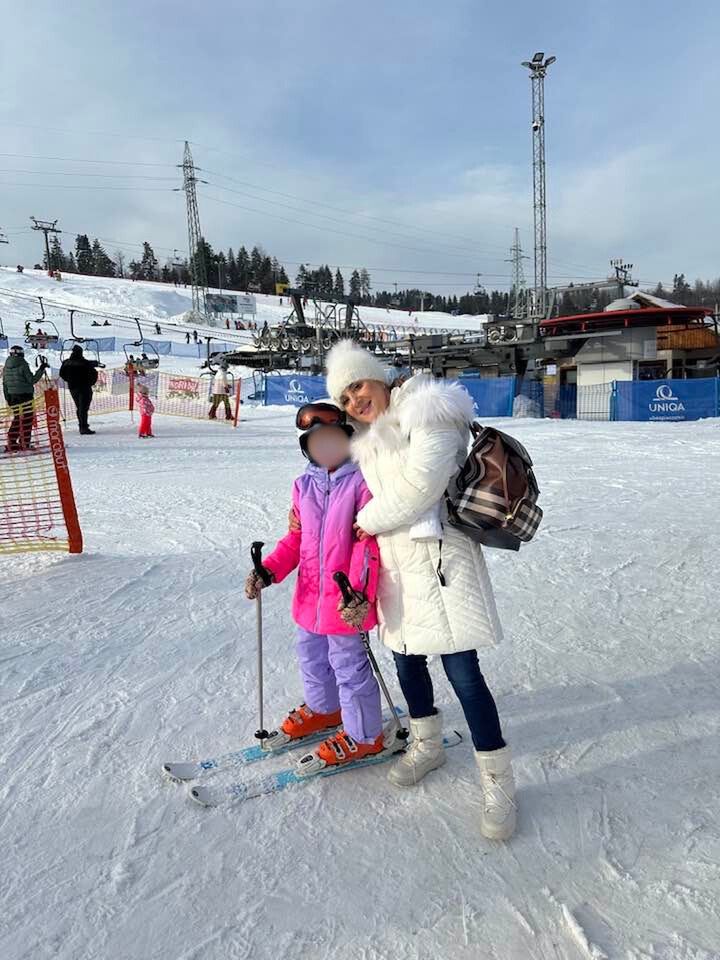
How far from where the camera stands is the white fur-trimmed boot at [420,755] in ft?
7.59

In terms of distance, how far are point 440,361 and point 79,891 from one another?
2479 cm

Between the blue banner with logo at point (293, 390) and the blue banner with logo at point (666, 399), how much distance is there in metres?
10.1

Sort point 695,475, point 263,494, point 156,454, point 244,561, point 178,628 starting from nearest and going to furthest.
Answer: point 178,628
point 244,561
point 263,494
point 695,475
point 156,454

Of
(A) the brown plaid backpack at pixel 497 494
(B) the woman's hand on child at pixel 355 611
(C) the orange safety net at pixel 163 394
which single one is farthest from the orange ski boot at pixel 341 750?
(C) the orange safety net at pixel 163 394

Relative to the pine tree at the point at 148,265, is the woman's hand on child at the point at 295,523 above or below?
below

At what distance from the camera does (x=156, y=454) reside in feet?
37.5

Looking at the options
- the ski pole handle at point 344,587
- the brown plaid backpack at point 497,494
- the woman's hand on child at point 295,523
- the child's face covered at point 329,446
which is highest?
the child's face covered at point 329,446

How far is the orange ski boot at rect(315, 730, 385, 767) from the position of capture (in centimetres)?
238

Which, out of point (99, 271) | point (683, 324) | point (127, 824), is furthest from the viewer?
point (99, 271)

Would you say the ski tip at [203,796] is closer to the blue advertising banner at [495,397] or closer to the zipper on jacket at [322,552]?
the zipper on jacket at [322,552]

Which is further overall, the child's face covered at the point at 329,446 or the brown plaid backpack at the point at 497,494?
the child's face covered at the point at 329,446

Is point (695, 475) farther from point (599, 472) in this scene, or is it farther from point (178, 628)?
point (178, 628)

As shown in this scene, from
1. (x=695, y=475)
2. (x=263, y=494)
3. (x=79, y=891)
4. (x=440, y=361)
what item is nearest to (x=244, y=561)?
(x=263, y=494)

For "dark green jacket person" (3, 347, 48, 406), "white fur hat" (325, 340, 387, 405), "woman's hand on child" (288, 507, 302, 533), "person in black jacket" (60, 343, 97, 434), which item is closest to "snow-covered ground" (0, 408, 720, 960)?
"woman's hand on child" (288, 507, 302, 533)
